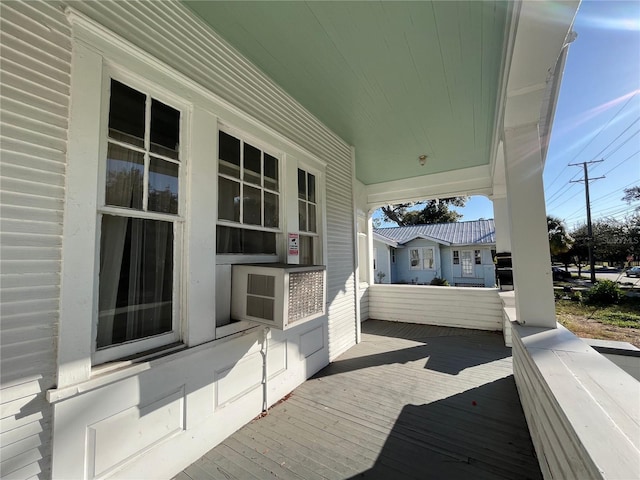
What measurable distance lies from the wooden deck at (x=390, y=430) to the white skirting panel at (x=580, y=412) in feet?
1.35

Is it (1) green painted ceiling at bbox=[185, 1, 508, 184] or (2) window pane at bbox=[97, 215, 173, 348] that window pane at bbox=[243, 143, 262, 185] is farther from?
(2) window pane at bbox=[97, 215, 173, 348]

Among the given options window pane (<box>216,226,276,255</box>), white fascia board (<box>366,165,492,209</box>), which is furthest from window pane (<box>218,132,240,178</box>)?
white fascia board (<box>366,165,492,209</box>)

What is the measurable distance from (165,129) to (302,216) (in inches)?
72.3

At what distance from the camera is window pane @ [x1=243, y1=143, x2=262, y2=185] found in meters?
2.71

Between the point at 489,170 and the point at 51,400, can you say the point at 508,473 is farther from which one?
the point at 489,170

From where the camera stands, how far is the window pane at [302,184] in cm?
350

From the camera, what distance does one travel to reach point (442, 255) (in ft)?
45.5

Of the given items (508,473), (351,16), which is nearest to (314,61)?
(351,16)

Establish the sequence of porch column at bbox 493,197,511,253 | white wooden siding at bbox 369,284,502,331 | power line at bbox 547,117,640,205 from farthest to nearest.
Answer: power line at bbox 547,117,640,205, white wooden siding at bbox 369,284,502,331, porch column at bbox 493,197,511,253

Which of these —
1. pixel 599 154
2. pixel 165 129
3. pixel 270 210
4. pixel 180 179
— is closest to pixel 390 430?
pixel 270 210

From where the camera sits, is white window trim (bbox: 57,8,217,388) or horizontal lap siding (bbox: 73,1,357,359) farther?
horizontal lap siding (bbox: 73,1,357,359)

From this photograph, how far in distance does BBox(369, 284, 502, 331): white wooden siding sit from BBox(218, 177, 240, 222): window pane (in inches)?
187

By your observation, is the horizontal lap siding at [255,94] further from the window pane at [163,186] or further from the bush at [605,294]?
the bush at [605,294]

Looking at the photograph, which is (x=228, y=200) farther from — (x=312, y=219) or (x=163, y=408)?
(x=163, y=408)
